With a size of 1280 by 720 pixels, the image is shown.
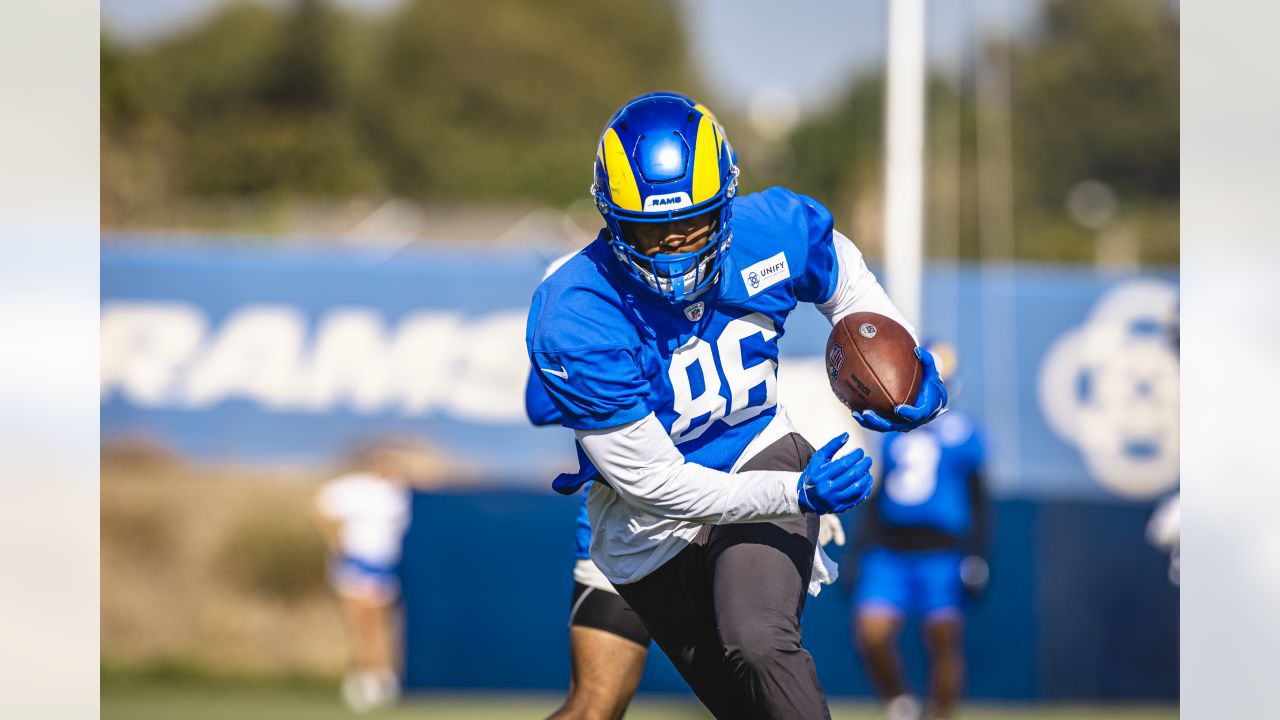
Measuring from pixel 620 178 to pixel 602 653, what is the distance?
1.46 meters

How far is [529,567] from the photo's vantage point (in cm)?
962

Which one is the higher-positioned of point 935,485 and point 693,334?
point 693,334

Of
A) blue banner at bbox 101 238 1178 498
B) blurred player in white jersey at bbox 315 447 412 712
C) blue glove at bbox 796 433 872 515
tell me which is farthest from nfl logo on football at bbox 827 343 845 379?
blue banner at bbox 101 238 1178 498

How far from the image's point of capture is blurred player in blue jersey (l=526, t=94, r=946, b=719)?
11.0 feet

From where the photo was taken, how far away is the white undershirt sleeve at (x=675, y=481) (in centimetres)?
338

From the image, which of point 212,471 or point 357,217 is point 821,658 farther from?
point 357,217

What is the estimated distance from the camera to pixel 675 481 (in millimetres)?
3379

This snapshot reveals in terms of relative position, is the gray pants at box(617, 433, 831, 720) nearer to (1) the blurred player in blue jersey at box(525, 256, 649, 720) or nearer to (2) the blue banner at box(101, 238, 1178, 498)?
(1) the blurred player in blue jersey at box(525, 256, 649, 720)

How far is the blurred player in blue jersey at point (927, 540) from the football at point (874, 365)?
4.83 metres

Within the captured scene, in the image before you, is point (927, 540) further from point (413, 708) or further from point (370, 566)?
point (370, 566)

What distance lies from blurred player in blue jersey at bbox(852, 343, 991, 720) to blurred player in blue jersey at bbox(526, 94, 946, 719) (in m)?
4.79

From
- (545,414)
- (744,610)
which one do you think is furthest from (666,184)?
(545,414)

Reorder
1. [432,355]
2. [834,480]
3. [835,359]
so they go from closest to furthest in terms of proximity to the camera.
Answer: [834,480] → [835,359] → [432,355]
